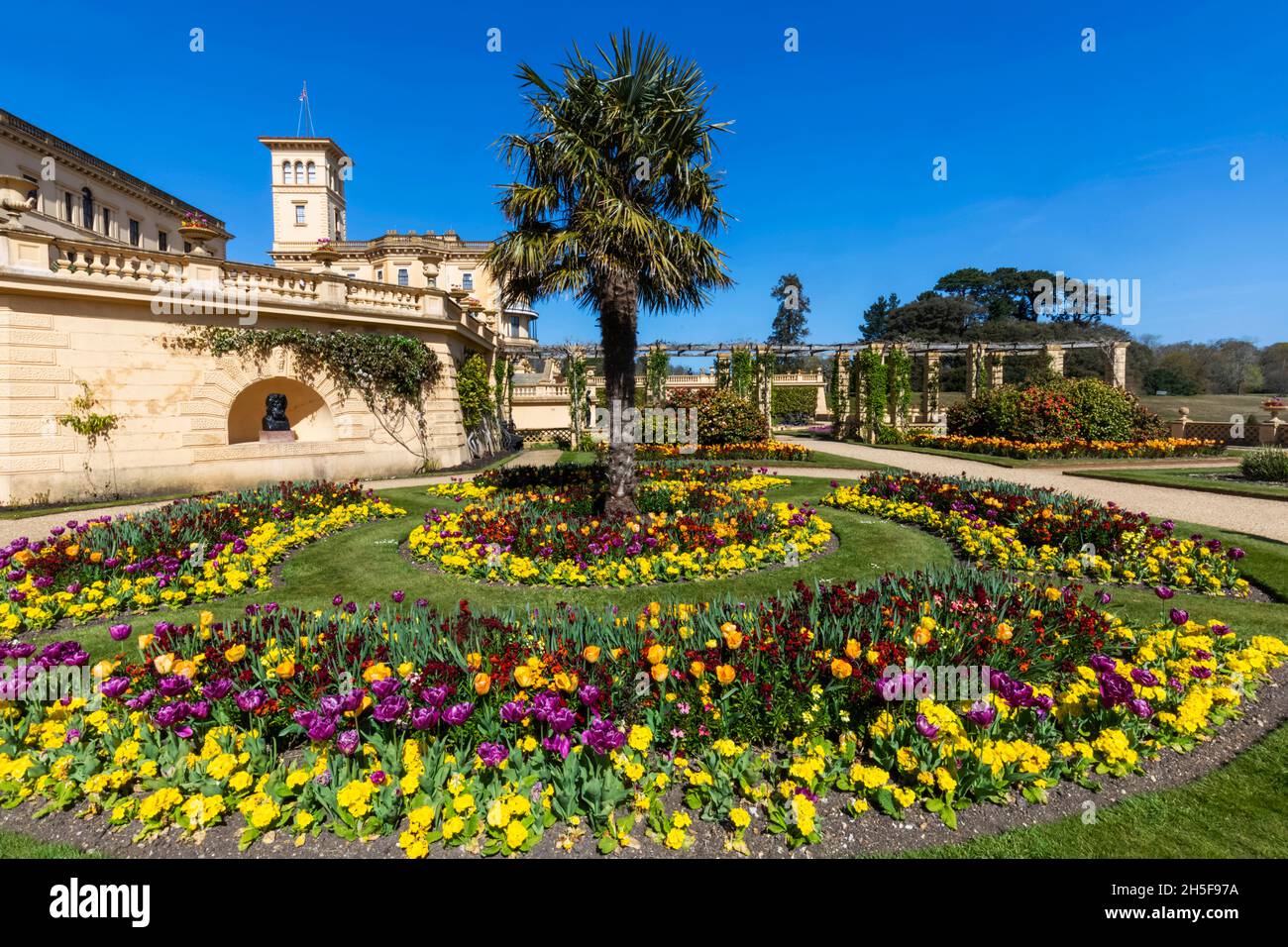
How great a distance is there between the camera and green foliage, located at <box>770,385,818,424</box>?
158 feet

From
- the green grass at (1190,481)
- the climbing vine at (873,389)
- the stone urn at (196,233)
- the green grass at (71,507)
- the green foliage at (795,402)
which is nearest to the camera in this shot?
the green grass at (71,507)

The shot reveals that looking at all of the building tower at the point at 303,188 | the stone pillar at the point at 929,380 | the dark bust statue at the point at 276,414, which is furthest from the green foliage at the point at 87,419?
the building tower at the point at 303,188

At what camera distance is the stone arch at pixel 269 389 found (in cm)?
1359

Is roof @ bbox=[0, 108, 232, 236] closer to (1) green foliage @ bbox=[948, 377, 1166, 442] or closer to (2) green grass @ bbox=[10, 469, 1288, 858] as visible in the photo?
(2) green grass @ bbox=[10, 469, 1288, 858]

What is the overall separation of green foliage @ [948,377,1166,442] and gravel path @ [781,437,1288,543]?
187 inches

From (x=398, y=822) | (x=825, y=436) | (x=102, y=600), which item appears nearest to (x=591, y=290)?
(x=102, y=600)

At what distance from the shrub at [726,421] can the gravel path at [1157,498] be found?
416cm

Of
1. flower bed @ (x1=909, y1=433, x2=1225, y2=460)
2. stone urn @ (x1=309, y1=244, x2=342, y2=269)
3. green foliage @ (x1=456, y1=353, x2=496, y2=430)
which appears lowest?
flower bed @ (x1=909, y1=433, x2=1225, y2=460)

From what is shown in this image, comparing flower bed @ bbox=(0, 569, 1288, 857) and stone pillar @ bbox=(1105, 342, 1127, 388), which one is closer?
flower bed @ bbox=(0, 569, 1288, 857)

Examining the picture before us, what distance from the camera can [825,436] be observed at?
32.0 metres

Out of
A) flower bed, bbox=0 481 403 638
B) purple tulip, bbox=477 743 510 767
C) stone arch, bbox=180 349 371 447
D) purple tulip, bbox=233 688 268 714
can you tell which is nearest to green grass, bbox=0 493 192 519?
stone arch, bbox=180 349 371 447

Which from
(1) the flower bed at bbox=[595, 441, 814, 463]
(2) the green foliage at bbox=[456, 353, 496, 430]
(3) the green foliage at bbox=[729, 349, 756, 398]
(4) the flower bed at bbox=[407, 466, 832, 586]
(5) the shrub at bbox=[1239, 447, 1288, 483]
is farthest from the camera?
(3) the green foliage at bbox=[729, 349, 756, 398]

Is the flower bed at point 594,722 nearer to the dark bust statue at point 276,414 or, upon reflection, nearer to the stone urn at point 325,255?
the dark bust statue at point 276,414
